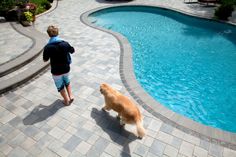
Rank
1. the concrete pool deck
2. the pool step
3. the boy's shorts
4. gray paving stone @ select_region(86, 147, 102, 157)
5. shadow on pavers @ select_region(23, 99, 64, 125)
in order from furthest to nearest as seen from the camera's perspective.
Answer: the pool step → shadow on pavers @ select_region(23, 99, 64, 125) → the boy's shorts → the concrete pool deck → gray paving stone @ select_region(86, 147, 102, 157)

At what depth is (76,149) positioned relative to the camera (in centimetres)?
613

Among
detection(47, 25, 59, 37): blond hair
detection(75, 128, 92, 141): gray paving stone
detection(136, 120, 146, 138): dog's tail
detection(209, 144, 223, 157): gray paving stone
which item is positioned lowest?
detection(75, 128, 92, 141): gray paving stone

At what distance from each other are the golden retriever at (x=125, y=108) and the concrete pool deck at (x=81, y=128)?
1.95ft

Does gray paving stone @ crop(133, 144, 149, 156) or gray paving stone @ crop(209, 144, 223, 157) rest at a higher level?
gray paving stone @ crop(209, 144, 223, 157)

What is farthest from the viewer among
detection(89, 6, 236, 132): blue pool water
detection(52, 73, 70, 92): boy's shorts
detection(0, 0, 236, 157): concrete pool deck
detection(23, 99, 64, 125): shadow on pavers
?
detection(89, 6, 236, 132): blue pool water

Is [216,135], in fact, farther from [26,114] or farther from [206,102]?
[26,114]

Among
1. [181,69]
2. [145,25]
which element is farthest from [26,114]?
[145,25]

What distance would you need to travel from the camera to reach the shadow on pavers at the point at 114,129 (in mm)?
6316

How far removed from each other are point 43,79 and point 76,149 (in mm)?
4386

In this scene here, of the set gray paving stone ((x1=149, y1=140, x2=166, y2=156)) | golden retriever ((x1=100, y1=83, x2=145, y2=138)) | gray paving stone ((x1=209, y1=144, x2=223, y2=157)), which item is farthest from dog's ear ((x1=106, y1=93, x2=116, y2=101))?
gray paving stone ((x1=209, y1=144, x2=223, y2=157))

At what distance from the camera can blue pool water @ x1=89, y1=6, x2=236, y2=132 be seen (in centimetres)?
902

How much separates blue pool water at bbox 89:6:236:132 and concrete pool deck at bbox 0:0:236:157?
2049 millimetres

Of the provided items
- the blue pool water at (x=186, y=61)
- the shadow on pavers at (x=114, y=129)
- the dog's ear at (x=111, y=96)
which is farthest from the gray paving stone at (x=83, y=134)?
the blue pool water at (x=186, y=61)

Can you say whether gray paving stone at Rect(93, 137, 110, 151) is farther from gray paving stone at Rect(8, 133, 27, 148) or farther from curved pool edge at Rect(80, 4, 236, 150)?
gray paving stone at Rect(8, 133, 27, 148)
